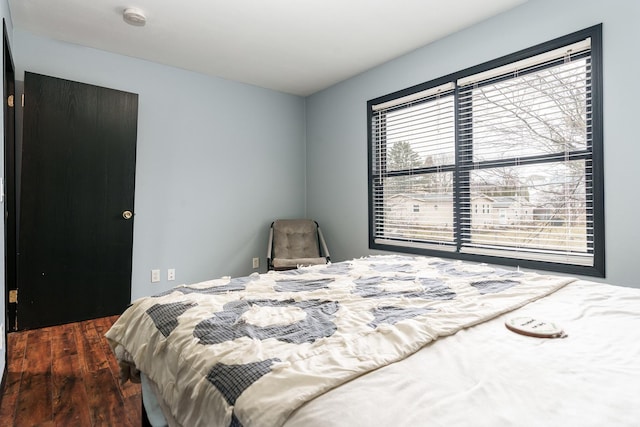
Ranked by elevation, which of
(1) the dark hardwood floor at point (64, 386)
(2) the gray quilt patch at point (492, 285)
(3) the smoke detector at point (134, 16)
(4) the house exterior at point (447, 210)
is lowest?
(1) the dark hardwood floor at point (64, 386)

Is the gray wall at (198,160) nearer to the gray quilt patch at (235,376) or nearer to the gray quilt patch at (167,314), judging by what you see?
the gray quilt patch at (167,314)

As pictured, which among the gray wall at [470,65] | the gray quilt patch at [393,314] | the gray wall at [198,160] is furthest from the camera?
the gray wall at [198,160]

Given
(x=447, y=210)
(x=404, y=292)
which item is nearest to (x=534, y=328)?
(x=404, y=292)

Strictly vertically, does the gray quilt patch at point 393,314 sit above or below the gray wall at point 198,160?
below

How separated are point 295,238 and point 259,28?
2.17 meters

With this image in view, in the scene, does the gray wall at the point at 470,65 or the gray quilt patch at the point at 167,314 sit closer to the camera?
the gray quilt patch at the point at 167,314

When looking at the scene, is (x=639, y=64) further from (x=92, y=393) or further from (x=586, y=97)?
(x=92, y=393)

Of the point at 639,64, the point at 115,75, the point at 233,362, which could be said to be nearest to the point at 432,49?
the point at 639,64

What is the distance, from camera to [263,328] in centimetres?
107

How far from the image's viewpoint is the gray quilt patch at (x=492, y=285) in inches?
58.9

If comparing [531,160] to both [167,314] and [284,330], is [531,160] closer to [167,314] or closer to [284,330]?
[284,330]

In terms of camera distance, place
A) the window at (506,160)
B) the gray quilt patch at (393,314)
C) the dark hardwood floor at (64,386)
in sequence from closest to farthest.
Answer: the gray quilt patch at (393,314)
the dark hardwood floor at (64,386)
the window at (506,160)

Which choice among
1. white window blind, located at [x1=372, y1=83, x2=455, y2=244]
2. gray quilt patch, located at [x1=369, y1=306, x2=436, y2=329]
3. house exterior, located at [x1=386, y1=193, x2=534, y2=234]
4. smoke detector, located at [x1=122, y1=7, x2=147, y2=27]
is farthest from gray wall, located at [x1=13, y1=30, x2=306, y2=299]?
gray quilt patch, located at [x1=369, y1=306, x2=436, y2=329]

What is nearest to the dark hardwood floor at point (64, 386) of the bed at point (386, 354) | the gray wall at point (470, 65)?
the bed at point (386, 354)
